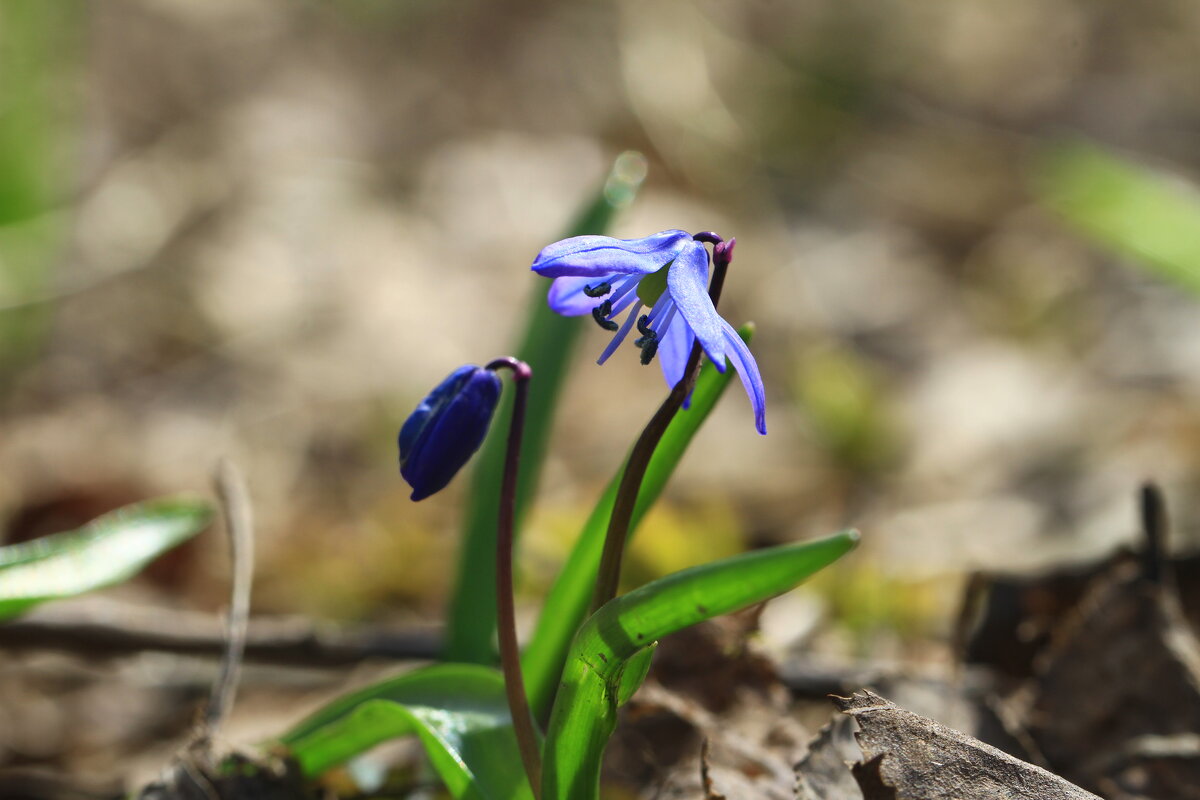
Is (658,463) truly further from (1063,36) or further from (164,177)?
(1063,36)

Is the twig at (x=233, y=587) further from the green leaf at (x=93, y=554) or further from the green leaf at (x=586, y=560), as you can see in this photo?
the green leaf at (x=586, y=560)

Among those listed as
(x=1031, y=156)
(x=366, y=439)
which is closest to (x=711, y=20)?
(x=1031, y=156)

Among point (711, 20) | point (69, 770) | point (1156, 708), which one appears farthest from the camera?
point (711, 20)

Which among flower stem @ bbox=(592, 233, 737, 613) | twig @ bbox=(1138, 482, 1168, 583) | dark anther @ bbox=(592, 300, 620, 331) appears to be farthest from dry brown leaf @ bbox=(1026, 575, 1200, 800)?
dark anther @ bbox=(592, 300, 620, 331)

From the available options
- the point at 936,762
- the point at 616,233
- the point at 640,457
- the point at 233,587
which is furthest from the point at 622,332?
the point at 616,233

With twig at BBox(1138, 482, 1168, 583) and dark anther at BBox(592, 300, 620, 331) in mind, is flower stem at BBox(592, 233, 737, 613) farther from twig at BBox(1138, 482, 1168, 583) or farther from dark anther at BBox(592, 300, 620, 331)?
twig at BBox(1138, 482, 1168, 583)

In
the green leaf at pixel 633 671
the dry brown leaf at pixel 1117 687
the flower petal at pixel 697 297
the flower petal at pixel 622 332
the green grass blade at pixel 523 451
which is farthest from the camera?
the green grass blade at pixel 523 451

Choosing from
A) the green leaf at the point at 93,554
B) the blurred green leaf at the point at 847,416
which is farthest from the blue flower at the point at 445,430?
the blurred green leaf at the point at 847,416
